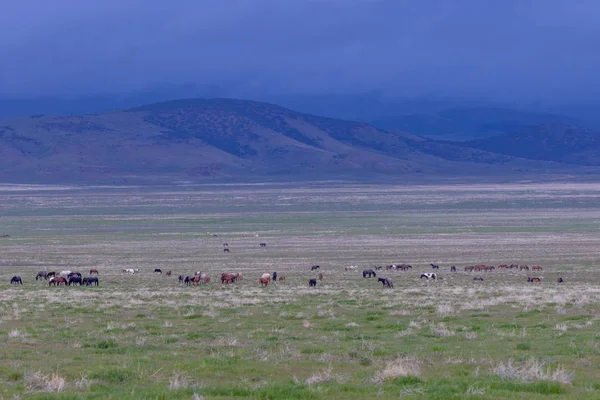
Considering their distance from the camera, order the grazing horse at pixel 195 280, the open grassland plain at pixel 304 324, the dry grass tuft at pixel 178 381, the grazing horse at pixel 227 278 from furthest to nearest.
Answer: the grazing horse at pixel 227 278 < the grazing horse at pixel 195 280 < the open grassland plain at pixel 304 324 < the dry grass tuft at pixel 178 381

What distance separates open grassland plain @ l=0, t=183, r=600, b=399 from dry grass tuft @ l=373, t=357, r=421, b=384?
0.13 feet

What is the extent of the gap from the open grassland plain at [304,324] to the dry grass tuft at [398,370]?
41 millimetres

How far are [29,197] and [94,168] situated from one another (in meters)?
66.9

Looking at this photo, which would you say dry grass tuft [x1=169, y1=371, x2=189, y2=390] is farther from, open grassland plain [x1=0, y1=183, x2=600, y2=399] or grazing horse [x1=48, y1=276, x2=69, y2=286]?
grazing horse [x1=48, y1=276, x2=69, y2=286]

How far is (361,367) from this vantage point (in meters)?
11.5

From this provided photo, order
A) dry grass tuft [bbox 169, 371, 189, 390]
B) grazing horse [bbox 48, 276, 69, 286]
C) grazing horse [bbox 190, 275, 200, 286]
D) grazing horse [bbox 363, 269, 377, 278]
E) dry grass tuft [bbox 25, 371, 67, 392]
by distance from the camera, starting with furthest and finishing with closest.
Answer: grazing horse [bbox 363, 269, 377, 278] → grazing horse [bbox 190, 275, 200, 286] → grazing horse [bbox 48, 276, 69, 286] → dry grass tuft [bbox 25, 371, 67, 392] → dry grass tuft [bbox 169, 371, 189, 390]

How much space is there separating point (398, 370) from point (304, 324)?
278 inches

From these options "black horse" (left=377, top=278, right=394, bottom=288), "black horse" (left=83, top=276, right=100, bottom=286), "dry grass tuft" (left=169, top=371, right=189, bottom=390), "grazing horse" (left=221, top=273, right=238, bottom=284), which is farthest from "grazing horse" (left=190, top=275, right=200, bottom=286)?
"dry grass tuft" (left=169, top=371, right=189, bottom=390)

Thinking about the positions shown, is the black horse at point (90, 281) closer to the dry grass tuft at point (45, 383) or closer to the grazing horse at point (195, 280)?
the grazing horse at point (195, 280)

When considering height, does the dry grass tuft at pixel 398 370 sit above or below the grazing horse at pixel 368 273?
above

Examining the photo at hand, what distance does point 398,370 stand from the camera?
10.5 metres

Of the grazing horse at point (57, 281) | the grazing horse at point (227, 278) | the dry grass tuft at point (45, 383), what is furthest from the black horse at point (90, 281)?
the dry grass tuft at point (45, 383)

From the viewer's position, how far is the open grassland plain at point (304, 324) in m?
10.1

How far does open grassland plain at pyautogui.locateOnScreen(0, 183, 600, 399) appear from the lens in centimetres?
1009
